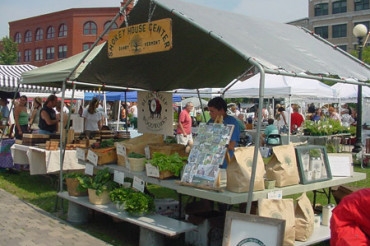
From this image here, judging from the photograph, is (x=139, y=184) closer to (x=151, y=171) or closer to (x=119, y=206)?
(x=151, y=171)

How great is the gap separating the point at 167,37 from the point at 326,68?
177 cm

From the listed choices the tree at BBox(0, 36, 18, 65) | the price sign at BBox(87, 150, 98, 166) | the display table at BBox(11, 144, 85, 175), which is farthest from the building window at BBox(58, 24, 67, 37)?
the price sign at BBox(87, 150, 98, 166)

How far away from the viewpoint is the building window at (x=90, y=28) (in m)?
56.3

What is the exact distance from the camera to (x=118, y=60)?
21.5 ft

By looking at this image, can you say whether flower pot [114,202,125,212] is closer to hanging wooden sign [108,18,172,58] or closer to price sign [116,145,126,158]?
price sign [116,145,126,158]

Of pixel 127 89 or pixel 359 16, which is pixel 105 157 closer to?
pixel 127 89

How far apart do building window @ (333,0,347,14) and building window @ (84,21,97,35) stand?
117ft

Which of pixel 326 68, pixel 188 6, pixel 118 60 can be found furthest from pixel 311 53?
pixel 118 60

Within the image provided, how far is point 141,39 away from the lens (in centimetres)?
505

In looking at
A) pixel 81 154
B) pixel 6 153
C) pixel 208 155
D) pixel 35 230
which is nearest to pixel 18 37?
pixel 6 153

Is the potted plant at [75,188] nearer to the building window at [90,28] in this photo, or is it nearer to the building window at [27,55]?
the building window at [90,28]

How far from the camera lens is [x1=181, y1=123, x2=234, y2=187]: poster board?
4148 mm

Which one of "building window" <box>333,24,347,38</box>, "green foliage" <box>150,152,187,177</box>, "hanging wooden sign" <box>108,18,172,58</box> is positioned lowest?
"green foliage" <box>150,152,187,177</box>

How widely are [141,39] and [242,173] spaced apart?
2133 millimetres
